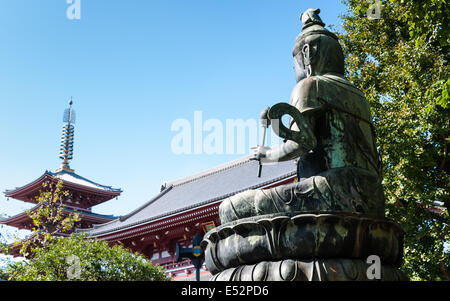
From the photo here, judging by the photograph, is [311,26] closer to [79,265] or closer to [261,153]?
[261,153]

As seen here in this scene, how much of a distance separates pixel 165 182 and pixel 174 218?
9683mm

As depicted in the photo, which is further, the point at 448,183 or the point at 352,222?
the point at 448,183

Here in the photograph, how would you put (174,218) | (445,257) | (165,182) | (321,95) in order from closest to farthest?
(321,95) < (445,257) < (174,218) < (165,182)

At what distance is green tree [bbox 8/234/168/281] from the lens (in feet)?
35.7

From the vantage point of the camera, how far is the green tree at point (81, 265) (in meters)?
10.9

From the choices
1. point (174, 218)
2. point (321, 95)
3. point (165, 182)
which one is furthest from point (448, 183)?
point (165, 182)

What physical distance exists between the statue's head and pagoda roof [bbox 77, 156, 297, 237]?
503 inches

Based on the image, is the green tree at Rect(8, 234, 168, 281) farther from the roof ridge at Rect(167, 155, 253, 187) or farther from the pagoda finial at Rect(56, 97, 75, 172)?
the pagoda finial at Rect(56, 97, 75, 172)

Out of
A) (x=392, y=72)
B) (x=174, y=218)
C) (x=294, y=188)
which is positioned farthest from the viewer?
(x=174, y=218)

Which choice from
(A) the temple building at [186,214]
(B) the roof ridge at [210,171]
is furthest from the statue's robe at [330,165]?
(B) the roof ridge at [210,171]

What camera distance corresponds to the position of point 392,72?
31.2 feet

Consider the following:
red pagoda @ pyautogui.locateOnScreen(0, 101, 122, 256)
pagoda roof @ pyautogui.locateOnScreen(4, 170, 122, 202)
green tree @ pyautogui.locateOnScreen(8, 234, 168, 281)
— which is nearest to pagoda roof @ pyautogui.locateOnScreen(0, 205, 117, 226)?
red pagoda @ pyautogui.locateOnScreen(0, 101, 122, 256)
